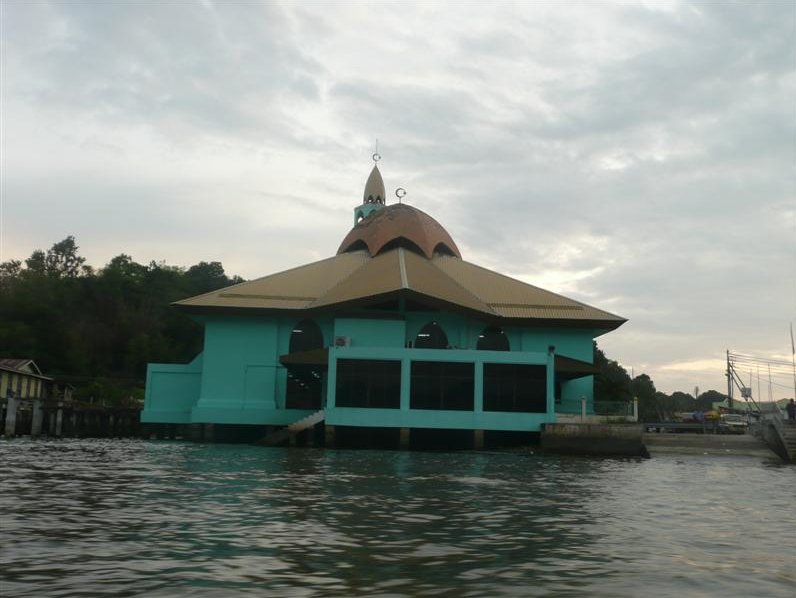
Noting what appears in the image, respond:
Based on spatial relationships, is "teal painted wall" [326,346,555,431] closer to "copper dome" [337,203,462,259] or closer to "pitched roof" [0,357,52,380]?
"copper dome" [337,203,462,259]

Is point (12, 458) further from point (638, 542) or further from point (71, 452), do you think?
point (638, 542)

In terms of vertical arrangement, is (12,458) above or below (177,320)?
below

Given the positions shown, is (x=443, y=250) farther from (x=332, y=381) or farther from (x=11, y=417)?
(x=11, y=417)

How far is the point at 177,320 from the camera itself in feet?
306

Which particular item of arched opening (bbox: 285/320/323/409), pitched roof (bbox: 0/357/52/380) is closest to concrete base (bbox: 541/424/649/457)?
arched opening (bbox: 285/320/323/409)

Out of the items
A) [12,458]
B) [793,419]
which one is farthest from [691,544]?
[793,419]

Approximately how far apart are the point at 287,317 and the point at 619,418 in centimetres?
2000

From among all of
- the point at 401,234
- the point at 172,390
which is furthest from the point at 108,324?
the point at 401,234

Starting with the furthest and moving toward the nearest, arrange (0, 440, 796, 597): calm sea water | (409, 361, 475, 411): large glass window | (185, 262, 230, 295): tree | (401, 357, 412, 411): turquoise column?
(185, 262, 230, 295): tree → (409, 361, 475, 411): large glass window → (401, 357, 412, 411): turquoise column → (0, 440, 796, 597): calm sea water

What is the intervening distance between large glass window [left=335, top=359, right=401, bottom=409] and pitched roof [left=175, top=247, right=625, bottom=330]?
4.91 meters

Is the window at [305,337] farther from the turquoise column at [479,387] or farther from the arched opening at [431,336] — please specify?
the turquoise column at [479,387]

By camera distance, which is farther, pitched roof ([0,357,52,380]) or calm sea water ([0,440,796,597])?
pitched roof ([0,357,52,380])

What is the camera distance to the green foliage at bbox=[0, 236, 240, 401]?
75.2 m

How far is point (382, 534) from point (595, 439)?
24928 millimetres
